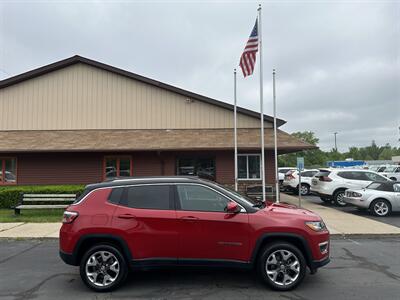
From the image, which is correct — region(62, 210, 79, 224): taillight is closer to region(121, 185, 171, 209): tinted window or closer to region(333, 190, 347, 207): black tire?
region(121, 185, 171, 209): tinted window

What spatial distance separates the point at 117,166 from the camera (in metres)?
16.9

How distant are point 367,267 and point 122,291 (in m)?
4.51

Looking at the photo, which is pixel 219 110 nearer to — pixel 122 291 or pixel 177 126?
pixel 177 126

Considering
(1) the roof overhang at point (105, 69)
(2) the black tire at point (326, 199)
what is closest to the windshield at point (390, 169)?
(2) the black tire at point (326, 199)

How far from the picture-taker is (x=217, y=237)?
5.07 meters

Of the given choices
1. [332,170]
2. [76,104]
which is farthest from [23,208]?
[332,170]

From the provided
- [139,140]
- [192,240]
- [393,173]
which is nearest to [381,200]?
[192,240]

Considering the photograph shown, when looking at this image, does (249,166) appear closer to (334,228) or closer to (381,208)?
(381,208)

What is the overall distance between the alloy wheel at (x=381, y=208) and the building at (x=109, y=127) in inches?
192

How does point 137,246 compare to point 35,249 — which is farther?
point 35,249

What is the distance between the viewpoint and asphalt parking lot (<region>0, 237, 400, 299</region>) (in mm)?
4934

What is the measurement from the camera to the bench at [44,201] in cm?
1258

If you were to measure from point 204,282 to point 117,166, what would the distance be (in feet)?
40.3

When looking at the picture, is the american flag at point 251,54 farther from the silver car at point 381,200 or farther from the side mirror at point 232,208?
the side mirror at point 232,208
